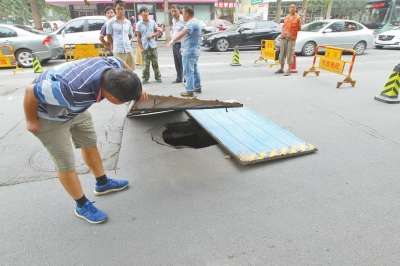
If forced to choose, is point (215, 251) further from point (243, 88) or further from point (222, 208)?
point (243, 88)

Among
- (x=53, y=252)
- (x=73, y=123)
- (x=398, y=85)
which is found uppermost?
(x=73, y=123)

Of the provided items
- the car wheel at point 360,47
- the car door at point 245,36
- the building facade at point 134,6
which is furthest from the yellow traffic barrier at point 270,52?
the building facade at point 134,6

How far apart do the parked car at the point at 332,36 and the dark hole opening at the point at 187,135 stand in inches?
371

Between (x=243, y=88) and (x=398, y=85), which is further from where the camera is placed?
(x=243, y=88)

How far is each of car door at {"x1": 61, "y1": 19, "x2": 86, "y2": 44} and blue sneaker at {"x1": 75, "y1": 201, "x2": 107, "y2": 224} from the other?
11257 millimetres

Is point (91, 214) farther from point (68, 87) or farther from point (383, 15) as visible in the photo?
point (383, 15)

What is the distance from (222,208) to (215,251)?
21.7 inches

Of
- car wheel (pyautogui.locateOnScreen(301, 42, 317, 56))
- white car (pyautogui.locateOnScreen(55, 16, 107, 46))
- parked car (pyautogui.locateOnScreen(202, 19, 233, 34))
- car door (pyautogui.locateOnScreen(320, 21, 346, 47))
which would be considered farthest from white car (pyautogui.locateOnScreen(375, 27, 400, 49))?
white car (pyautogui.locateOnScreen(55, 16, 107, 46))

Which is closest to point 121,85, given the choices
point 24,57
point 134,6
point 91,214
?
point 91,214

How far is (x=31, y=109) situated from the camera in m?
2.05

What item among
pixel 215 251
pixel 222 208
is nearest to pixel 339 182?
pixel 222 208

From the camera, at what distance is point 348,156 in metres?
3.71

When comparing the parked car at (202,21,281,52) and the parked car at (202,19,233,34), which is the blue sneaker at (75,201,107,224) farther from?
the parked car at (202,19,233,34)

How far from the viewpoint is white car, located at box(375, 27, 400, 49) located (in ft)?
49.3
